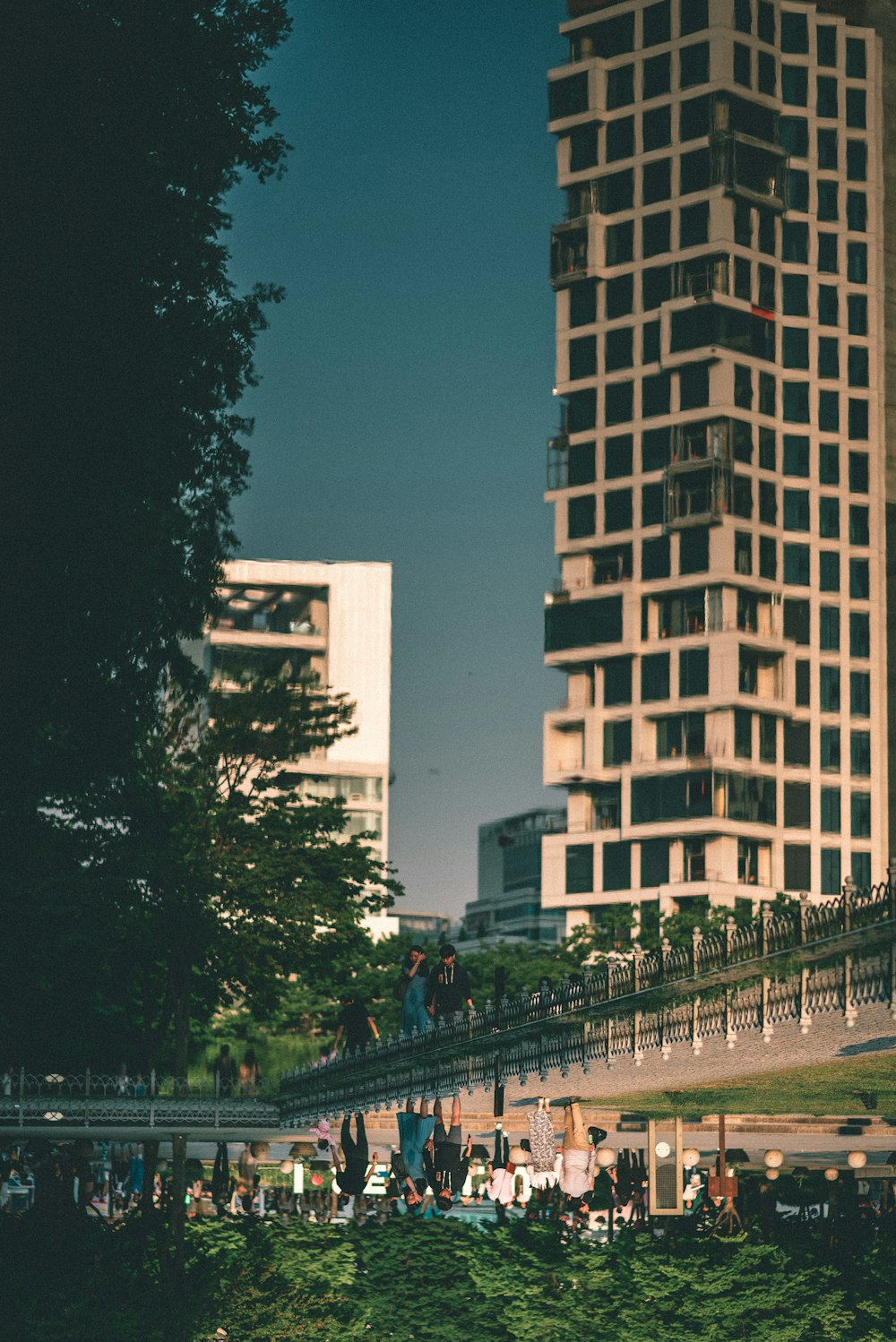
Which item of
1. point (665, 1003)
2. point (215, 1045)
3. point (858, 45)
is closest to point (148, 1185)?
point (665, 1003)

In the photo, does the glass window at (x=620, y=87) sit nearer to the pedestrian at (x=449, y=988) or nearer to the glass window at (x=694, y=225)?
the glass window at (x=694, y=225)

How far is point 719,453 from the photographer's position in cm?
9006

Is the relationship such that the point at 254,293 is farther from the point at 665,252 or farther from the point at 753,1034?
the point at 665,252

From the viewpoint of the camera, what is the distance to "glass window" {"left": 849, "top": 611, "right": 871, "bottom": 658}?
94.6 m

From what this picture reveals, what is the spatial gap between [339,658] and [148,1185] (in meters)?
89.0

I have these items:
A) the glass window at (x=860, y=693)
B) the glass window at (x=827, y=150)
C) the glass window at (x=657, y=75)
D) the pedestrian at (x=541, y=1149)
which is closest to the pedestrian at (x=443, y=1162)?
the pedestrian at (x=541, y=1149)

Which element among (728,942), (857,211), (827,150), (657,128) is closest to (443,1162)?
(728,942)

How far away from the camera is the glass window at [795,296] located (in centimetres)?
9438

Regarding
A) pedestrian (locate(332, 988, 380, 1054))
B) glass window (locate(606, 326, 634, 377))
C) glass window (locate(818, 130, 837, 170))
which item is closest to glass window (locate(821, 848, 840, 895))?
glass window (locate(606, 326, 634, 377))

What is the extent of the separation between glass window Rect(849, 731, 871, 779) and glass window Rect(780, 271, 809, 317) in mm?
20151

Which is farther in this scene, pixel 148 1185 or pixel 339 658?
pixel 339 658

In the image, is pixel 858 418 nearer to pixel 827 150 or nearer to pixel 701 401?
pixel 701 401

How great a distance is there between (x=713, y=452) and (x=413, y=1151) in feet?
217

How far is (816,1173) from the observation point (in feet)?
107
